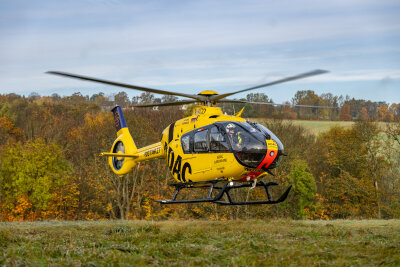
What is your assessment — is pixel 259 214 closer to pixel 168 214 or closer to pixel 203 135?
pixel 168 214

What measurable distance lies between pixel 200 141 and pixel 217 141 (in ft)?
3.19

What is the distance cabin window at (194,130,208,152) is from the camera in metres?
18.0

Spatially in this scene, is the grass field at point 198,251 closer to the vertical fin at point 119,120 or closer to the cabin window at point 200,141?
the cabin window at point 200,141

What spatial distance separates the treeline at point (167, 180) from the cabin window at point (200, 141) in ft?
90.8

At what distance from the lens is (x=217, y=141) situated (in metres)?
17.5

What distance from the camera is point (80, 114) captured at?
91250 mm

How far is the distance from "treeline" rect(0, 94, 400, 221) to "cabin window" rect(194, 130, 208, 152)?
27681 mm

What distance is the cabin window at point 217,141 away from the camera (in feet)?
56.6

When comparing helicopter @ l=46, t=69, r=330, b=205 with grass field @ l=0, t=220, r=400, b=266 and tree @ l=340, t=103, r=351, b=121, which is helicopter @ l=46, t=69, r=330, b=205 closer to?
grass field @ l=0, t=220, r=400, b=266

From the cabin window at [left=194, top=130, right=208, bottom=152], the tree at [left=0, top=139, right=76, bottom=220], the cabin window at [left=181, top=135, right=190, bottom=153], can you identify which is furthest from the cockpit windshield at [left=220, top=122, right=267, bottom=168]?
the tree at [left=0, top=139, right=76, bottom=220]

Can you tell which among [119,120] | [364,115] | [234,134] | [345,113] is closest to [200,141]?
[234,134]

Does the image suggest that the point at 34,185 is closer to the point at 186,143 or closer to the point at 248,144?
the point at 186,143

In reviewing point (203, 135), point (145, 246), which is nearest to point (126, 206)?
point (203, 135)

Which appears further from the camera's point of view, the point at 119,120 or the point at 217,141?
the point at 119,120
